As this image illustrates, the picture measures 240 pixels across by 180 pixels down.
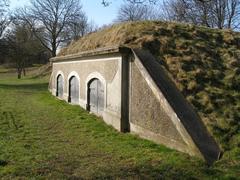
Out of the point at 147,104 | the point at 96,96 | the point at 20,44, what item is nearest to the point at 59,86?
the point at 96,96

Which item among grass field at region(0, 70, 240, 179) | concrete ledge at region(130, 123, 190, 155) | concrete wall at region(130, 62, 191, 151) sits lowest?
grass field at region(0, 70, 240, 179)

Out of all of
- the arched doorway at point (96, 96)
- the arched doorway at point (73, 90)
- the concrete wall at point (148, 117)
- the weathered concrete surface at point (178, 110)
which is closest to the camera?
the weathered concrete surface at point (178, 110)

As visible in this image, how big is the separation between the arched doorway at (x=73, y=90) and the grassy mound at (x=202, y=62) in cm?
337

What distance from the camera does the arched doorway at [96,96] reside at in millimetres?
13516

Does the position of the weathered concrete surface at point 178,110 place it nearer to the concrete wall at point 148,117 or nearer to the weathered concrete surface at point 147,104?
the weathered concrete surface at point 147,104

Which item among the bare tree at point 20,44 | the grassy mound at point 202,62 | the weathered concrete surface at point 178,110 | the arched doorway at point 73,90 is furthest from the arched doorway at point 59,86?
the bare tree at point 20,44

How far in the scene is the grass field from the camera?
6.93m

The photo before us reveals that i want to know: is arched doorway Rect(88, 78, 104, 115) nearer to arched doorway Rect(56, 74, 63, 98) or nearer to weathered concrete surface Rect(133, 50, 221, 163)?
weathered concrete surface Rect(133, 50, 221, 163)

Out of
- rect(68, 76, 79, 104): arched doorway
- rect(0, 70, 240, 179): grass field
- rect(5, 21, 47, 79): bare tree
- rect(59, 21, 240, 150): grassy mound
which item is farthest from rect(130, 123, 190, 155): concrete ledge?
rect(5, 21, 47, 79): bare tree

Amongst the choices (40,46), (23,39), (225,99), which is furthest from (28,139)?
(40,46)

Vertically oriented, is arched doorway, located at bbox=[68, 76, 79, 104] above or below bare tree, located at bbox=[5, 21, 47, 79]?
below

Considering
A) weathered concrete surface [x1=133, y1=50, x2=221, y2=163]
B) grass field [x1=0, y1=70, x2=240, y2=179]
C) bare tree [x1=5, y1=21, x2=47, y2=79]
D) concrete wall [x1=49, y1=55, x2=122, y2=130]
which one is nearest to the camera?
grass field [x1=0, y1=70, x2=240, y2=179]

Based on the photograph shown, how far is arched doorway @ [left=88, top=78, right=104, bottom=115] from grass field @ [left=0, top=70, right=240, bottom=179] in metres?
1.72

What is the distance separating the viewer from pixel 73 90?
18328 mm
